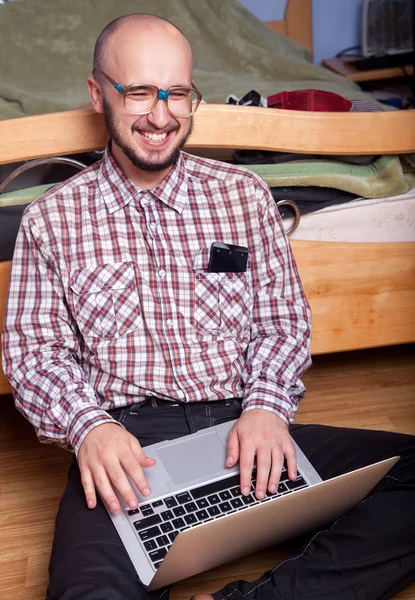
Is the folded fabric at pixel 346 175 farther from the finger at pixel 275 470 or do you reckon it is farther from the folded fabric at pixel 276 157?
the finger at pixel 275 470

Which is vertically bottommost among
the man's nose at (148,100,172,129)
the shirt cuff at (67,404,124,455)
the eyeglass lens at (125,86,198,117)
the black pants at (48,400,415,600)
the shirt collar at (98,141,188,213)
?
the black pants at (48,400,415,600)

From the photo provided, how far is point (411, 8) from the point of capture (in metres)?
3.10

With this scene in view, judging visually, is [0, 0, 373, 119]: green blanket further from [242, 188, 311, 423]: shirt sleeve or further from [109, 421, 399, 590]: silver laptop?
[109, 421, 399, 590]: silver laptop

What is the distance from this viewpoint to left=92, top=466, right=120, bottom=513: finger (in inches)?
43.4

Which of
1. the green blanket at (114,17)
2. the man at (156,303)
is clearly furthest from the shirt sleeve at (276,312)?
the green blanket at (114,17)

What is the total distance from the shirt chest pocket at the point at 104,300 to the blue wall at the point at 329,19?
225cm

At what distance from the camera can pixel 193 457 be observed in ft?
4.02

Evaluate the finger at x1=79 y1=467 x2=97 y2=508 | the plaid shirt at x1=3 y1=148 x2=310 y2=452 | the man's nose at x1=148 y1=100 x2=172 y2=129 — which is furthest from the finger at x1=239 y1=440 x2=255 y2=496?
the man's nose at x1=148 y1=100 x2=172 y2=129

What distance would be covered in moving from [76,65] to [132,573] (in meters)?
1.85

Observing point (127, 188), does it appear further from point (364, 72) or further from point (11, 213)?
point (364, 72)

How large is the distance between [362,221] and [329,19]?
1.96 m

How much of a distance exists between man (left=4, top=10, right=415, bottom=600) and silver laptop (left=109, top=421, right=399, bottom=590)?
1.9 inches

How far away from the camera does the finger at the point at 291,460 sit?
119 centimetres

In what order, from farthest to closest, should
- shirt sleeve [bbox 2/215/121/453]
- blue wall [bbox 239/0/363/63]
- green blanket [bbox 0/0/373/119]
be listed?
1. blue wall [bbox 239/0/363/63]
2. green blanket [bbox 0/0/373/119]
3. shirt sleeve [bbox 2/215/121/453]
